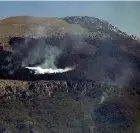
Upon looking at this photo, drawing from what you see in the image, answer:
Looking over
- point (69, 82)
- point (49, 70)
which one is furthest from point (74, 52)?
point (69, 82)

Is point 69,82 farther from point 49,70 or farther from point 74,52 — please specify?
point 74,52

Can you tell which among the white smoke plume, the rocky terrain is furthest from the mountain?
the white smoke plume

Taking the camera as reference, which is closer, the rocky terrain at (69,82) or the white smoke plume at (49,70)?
the rocky terrain at (69,82)

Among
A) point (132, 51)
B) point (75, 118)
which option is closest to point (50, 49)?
point (132, 51)

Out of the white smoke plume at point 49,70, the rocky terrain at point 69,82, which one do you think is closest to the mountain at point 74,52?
the rocky terrain at point 69,82

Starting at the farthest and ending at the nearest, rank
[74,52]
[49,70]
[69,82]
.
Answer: [74,52] → [49,70] → [69,82]

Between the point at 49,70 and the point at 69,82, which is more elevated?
the point at 69,82

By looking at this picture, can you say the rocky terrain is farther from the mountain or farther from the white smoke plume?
the white smoke plume

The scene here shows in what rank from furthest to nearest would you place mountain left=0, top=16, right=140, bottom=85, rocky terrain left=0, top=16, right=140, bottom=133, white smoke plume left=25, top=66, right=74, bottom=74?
white smoke plume left=25, top=66, right=74, bottom=74
mountain left=0, top=16, right=140, bottom=85
rocky terrain left=0, top=16, right=140, bottom=133

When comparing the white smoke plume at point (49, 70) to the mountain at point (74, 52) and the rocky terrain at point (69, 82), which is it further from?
the mountain at point (74, 52)
